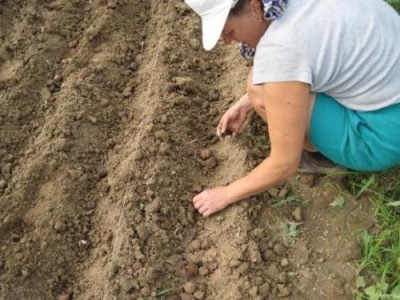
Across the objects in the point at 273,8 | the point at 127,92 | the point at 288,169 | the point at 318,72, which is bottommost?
the point at 127,92

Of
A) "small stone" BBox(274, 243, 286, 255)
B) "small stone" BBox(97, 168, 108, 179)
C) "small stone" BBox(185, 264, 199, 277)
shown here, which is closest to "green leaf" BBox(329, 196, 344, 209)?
"small stone" BBox(274, 243, 286, 255)

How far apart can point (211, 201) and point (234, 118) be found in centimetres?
40

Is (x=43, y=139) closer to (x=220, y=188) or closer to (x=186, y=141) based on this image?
(x=186, y=141)

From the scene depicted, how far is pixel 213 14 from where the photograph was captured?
1.91 m

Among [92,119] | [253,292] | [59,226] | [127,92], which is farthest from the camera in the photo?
[127,92]

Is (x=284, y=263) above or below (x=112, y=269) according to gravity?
below

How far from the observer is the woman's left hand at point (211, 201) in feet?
7.84

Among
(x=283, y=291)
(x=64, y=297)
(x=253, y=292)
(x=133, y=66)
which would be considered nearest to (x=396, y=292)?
(x=283, y=291)

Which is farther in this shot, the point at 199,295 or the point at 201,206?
the point at 201,206

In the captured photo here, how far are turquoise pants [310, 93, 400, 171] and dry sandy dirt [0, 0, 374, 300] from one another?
0.25 m

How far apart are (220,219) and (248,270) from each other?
0.81 feet

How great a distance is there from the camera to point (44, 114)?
2830mm

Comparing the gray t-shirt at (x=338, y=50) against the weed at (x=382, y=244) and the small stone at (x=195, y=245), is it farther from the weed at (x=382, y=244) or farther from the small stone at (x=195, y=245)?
the small stone at (x=195, y=245)

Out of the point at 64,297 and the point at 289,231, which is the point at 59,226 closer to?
the point at 64,297
